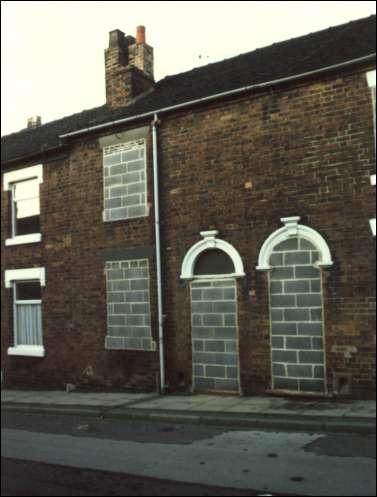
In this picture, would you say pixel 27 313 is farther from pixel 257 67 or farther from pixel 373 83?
pixel 373 83

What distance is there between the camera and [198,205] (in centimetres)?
1180

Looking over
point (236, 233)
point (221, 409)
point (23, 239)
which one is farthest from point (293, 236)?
point (23, 239)

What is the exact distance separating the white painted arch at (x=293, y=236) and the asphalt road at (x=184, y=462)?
10.9 ft

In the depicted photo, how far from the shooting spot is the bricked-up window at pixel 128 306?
41.2ft

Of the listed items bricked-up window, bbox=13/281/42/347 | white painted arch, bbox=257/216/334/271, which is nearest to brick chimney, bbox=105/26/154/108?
bricked-up window, bbox=13/281/42/347

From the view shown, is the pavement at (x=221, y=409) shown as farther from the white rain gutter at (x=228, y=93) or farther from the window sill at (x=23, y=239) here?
the white rain gutter at (x=228, y=93)

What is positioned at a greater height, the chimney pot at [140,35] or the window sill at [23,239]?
the chimney pot at [140,35]

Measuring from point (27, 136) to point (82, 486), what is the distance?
15033 millimetres

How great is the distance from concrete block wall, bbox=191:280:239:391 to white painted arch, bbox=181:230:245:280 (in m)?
0.22

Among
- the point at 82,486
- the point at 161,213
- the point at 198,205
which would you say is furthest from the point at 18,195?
the point at 82,486

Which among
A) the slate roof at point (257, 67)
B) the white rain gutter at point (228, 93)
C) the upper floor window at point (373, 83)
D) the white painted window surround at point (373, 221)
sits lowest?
the white painted window surround at point (373, 221)

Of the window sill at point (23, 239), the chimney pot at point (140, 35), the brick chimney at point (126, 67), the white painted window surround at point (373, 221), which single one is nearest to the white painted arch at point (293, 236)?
the white painted window surround at point (373, 221)

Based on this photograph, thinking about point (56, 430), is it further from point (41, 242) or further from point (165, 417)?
point (41, 242)

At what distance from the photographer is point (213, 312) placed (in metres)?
11.6
